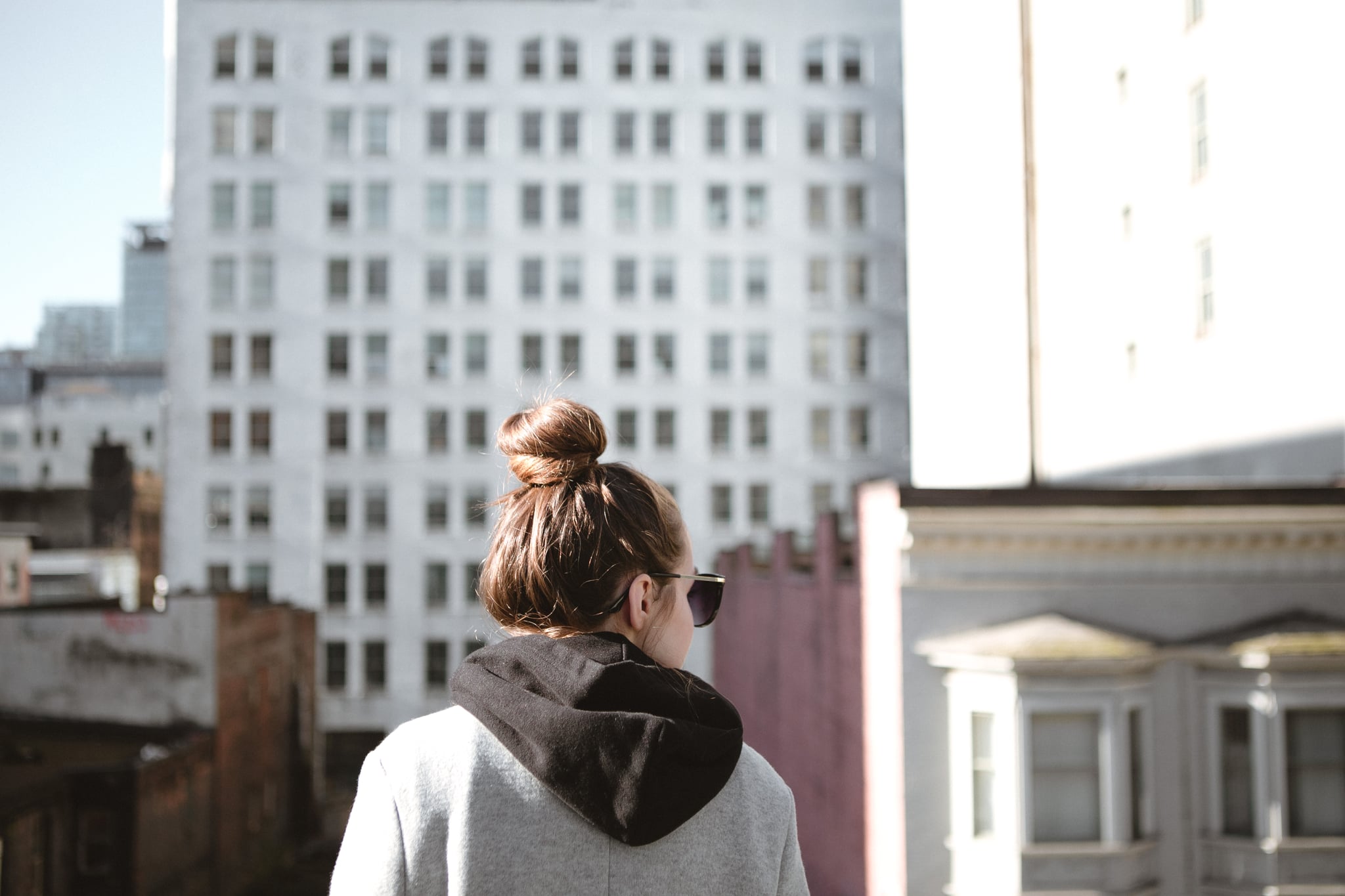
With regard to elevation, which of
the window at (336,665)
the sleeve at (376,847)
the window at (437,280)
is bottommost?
the window at (336,665)

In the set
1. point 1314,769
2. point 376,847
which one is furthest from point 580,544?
point 1314,769

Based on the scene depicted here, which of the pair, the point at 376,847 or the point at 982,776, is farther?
the point at 982,776

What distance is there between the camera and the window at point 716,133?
47781mm

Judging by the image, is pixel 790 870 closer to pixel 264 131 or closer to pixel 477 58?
pixel 477 58

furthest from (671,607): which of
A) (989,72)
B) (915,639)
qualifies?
(989,72)

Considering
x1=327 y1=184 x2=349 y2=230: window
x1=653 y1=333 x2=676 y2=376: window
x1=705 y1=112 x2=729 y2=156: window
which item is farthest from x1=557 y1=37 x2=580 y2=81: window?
x1=653 y1=333 x2=676 y2=376: window

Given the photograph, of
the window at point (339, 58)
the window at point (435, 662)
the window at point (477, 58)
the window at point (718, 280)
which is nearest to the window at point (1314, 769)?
the window at point (718, 280)

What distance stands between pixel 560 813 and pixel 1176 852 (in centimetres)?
1174

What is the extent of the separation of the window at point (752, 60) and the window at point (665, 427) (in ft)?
49.7

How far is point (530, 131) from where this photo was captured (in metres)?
47.2

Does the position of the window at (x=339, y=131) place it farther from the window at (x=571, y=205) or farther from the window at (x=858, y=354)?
the window at (x=858, y=354)

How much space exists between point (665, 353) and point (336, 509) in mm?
15453

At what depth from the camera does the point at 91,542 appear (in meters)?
48.6

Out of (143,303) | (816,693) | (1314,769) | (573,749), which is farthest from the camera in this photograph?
(143,303)
